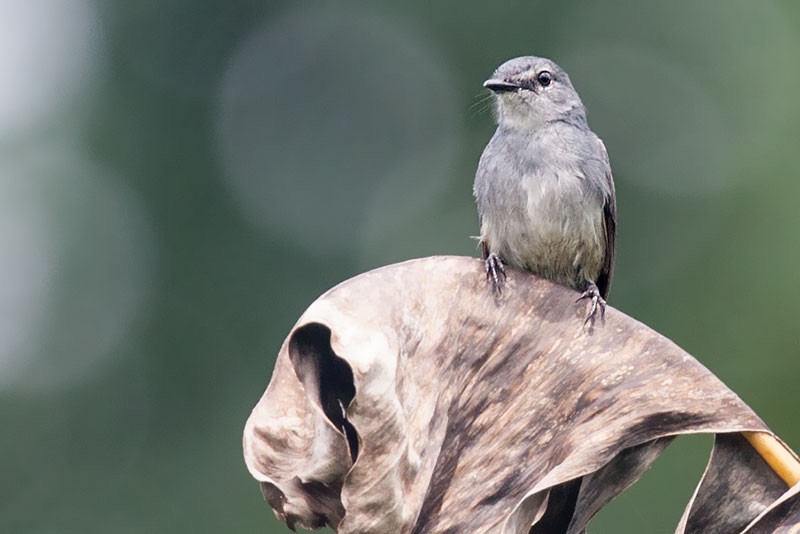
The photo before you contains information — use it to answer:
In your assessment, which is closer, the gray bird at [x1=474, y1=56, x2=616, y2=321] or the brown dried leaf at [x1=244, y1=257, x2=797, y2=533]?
the brown dried leaf at [x1=244, y1=257, x2=797, y2=533]

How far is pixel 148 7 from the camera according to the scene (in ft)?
44.8

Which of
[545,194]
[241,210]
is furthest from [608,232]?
[241,210]

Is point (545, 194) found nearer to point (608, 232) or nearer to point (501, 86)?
point (608, 232)

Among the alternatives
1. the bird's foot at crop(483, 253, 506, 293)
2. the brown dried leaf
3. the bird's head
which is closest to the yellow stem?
the brown dried leaf

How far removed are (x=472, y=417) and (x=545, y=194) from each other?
6.60 ft

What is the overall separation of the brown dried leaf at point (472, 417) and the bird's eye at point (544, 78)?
2.37 metres

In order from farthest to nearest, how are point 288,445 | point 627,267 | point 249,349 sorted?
1. point 249,349
2. point 627,267
3. point 288,445

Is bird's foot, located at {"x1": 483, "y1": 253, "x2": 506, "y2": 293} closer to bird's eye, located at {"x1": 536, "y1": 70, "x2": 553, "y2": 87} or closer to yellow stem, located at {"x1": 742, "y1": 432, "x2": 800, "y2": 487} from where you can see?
yellow stem, located at {"x1": 742, "y1": 432, "x2": 800, "y2": 487}

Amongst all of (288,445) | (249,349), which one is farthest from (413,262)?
(249,349)

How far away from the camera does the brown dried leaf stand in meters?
2.48

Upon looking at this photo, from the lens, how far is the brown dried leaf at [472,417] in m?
2.48

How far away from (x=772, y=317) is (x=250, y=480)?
446 cm

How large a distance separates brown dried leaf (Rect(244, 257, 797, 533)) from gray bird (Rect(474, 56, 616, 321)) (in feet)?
5.49

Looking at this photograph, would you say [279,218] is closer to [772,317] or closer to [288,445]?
[772,317]
